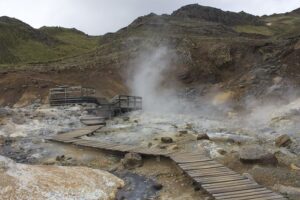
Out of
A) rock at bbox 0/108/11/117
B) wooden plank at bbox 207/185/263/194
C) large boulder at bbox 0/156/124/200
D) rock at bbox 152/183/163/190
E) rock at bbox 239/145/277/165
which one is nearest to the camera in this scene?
wooden plank at bbox 207/185/263/194

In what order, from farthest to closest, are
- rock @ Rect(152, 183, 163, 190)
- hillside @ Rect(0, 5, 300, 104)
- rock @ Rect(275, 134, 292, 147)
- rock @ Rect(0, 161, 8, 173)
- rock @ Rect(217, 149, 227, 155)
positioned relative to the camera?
hillside @ Rect(0, 5, 300, 104), rock @ Rect(275, 134, 292, 147), rock @ Rect(217, 149, 227, 155), rock @ Rect(152, 183, 163, 190), rock @ Rect(0, 161, 8, 173)

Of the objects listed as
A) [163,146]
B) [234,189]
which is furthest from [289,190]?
[163,146]

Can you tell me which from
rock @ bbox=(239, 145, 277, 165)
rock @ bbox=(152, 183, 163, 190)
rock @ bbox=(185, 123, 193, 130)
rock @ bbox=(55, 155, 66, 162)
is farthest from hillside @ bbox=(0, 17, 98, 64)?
rock @ bbox=(152, 183, 163, 190)

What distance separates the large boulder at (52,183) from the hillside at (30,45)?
4490 cm

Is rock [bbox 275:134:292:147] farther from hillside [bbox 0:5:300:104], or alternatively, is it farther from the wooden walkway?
hillside [bbox 0:5:300:104]

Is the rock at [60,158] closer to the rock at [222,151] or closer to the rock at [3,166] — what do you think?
the rock at [3,166]

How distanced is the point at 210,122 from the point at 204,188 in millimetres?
11864

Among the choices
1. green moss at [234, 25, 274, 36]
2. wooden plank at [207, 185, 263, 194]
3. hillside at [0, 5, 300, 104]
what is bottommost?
wooden plank at [207, 185, 263, 194]

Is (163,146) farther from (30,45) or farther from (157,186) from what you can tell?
(30,45)

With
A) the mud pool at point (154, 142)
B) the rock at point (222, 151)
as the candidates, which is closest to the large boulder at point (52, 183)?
the mud pool at point (154, 142)

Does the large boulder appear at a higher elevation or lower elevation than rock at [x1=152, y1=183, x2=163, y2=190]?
higher

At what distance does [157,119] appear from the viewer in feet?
79.5

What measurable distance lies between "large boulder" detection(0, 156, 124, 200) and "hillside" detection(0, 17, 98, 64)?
4490 centimetres

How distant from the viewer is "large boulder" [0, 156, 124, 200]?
36.0 feet
